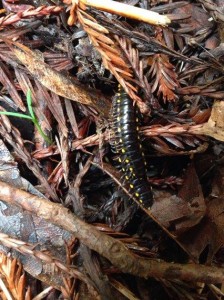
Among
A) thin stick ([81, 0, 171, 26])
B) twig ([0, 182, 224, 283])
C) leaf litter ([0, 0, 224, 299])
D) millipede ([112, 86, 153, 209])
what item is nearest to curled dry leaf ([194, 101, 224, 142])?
leaf litter ([0, 0, 224, 299])

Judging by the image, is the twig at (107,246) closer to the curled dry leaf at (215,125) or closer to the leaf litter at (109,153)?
the leaf litter at (109,153)

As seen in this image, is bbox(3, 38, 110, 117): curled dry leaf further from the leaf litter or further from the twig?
the twig

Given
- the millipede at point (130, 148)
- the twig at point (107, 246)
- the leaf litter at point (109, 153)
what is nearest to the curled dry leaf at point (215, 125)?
the leaf litter at point (109, 153)

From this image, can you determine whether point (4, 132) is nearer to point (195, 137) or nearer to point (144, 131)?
point (144, 131)

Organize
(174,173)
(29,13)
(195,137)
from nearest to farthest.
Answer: (29,13) < (195,137) < (174,173)

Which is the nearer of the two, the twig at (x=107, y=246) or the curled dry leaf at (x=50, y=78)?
the twig at (x=107, y=246)

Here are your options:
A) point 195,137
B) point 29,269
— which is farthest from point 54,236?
point 195,137

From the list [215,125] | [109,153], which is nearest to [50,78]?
[109,153]
